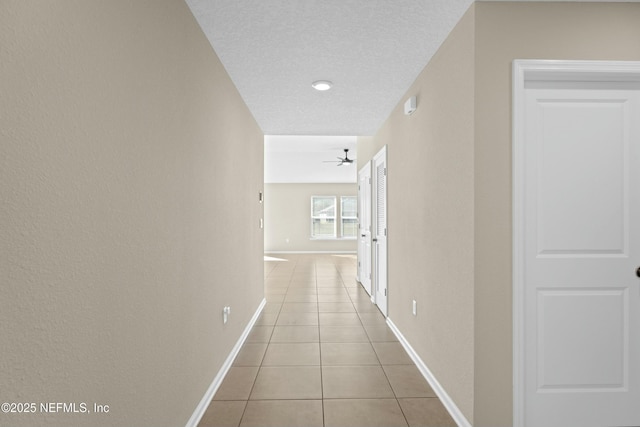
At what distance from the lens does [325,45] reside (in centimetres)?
237

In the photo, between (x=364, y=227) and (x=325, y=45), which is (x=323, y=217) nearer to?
(x=364, y=227)

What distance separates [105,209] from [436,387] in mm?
2362

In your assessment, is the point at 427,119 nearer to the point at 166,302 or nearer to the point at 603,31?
the point at 603,31

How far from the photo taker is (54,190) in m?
0.91

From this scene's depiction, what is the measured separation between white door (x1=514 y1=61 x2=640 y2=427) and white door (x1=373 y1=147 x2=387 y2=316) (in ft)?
7.55

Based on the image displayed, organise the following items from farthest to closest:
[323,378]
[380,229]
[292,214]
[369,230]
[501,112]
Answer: [292,214], [369,230], [380,229], [323,378], [501,112]

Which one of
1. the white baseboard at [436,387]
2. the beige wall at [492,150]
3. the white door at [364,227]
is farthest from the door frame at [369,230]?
the beige wall at [492,150]

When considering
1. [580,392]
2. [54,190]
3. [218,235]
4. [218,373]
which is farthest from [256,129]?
[580,392]

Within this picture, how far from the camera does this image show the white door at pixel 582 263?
1880 mm

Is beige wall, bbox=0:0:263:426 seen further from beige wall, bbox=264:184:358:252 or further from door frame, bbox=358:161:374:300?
beige wall, bbox=264:184:358:252

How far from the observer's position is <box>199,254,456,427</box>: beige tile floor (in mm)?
→ 2104

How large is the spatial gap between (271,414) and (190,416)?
49 cm

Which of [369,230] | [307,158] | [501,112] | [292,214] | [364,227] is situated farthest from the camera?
[292,214]

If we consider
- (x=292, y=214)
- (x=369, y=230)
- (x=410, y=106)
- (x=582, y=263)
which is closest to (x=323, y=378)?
(x=582, y=263)
